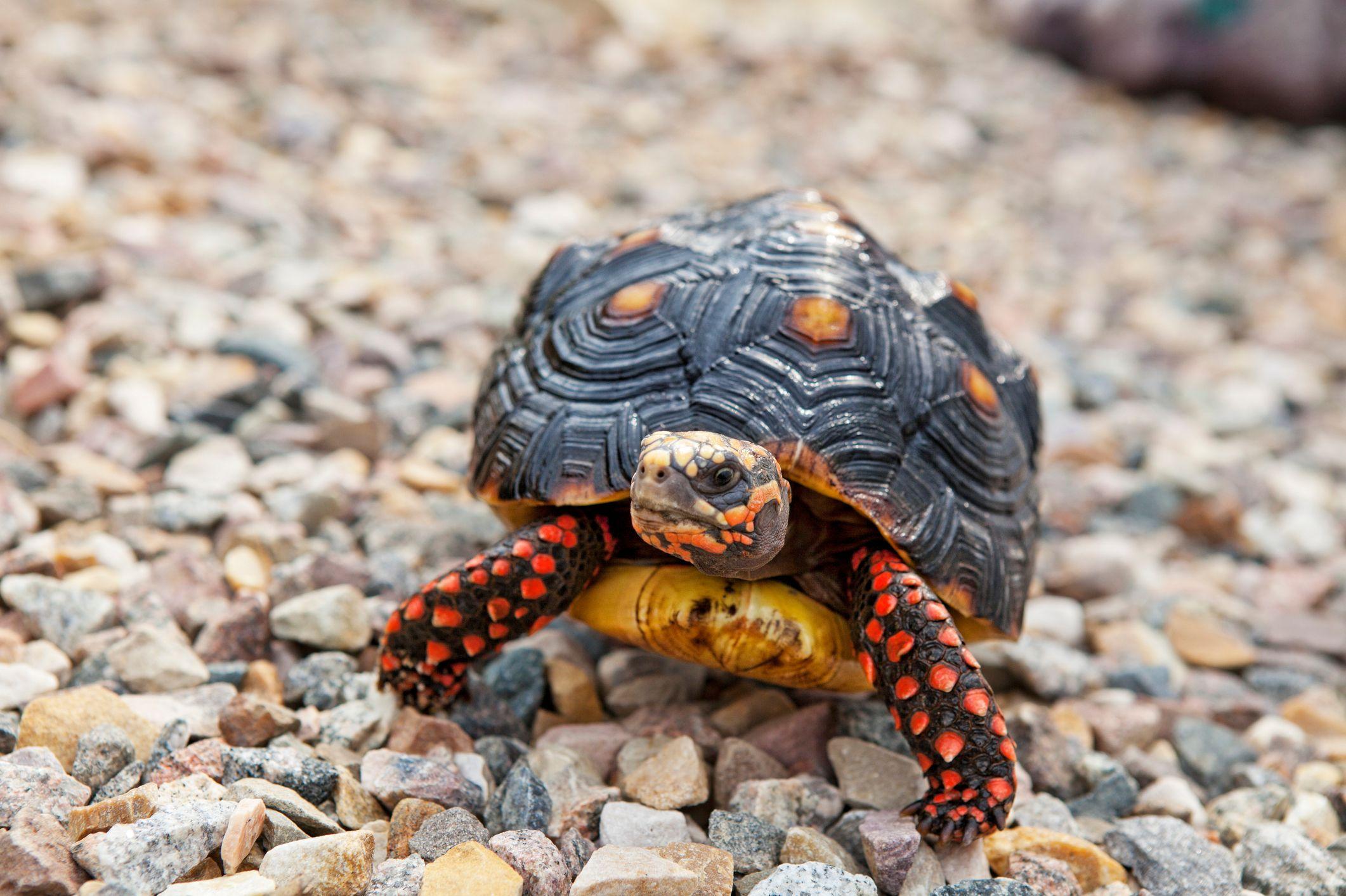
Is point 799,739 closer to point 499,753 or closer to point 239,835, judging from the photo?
point 499,753

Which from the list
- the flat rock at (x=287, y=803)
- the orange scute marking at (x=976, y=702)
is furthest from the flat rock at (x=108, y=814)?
the orange scute marking at (x=976, y=702)

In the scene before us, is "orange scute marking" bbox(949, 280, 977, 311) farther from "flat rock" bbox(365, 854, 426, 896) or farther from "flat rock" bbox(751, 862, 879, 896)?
"flat rock" bbox(365, 854, 426, 896)

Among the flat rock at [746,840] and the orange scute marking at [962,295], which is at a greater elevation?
the orange scute marking at [962,295]

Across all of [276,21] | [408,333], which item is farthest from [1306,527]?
[276,21]

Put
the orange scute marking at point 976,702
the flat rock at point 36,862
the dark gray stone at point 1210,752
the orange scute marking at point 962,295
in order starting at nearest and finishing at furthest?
1. the flat rock at point 36,862
2. the orange scute marking at point 976,702
3. the dark gray stone at point 1210,752
4. the orange scute marking at point 962,295

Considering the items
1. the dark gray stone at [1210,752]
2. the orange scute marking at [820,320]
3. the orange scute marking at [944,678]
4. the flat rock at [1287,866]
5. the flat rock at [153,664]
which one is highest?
the orange scute marking at [820,320]

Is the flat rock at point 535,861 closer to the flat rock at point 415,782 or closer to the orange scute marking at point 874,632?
the flat rock at point 415,782
